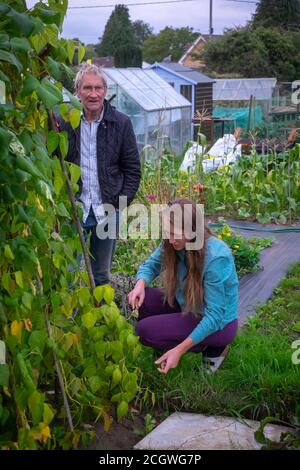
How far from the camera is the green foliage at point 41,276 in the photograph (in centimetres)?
203

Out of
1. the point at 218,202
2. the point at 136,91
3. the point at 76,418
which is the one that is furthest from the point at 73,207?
the point at 136,91

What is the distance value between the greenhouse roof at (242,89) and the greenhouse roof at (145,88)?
42.7 ft

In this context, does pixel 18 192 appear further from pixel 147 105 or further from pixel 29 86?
pixel 147 105

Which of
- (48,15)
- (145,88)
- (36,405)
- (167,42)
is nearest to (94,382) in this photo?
(36,405)

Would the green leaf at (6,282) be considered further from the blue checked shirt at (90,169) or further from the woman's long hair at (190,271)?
the blue checked shirt at (90,169)

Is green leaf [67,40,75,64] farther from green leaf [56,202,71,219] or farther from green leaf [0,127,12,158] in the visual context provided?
green leaf [0,127,12,158]

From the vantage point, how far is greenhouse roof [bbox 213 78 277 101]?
29797mm

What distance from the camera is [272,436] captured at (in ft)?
9.32

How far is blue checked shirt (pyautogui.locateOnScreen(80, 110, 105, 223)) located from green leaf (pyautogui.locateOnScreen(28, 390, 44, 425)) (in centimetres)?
190

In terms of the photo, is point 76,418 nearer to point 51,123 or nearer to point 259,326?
point 51,123

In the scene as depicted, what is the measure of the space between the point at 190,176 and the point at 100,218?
3909 millimetres

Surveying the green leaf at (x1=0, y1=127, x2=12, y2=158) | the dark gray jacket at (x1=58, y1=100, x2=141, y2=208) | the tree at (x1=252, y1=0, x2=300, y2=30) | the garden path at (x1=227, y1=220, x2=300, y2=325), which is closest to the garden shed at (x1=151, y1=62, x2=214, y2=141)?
the garden path at (x1=227, y1=220, x2=300, y2=325)

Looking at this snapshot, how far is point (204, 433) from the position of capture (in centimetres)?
288

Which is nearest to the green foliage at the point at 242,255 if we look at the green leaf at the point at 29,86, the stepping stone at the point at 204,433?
the stepping stone at the point at 204,433
